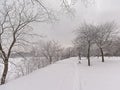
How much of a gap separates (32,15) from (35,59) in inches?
1368

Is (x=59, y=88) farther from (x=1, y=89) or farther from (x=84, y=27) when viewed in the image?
(x=84, y=27)

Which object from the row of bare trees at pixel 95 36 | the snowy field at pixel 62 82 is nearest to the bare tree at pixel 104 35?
the row of bare trees at pixel 95 36

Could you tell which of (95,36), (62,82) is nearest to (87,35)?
(95,36)

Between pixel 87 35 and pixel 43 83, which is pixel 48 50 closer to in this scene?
pixel 87 35

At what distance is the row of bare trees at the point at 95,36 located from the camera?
3056cm

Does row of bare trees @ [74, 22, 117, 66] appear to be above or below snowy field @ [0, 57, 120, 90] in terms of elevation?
above

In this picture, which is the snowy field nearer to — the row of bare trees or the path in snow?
the path in snow

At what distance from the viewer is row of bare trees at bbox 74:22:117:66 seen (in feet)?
100

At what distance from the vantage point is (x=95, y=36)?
31.5m

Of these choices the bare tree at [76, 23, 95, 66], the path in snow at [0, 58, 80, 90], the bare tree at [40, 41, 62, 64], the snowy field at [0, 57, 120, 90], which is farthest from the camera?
the bare tree at [40, 41, 62, 64]

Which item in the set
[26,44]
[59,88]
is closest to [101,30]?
[26,44]

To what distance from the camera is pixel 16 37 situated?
48.0ft

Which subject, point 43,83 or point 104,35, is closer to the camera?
point 43,83

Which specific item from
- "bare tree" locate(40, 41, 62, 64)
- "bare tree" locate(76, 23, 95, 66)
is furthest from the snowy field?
"bare tree" locate(40, 41, 62, 64)
